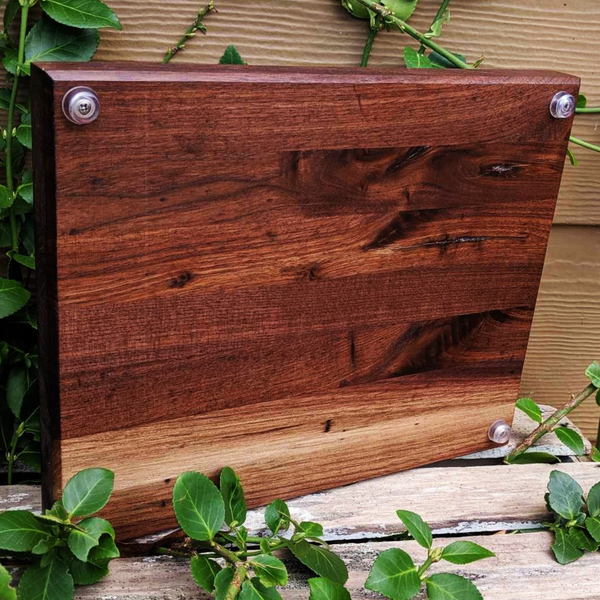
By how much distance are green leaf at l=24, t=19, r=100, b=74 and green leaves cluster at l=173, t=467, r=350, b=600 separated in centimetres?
47

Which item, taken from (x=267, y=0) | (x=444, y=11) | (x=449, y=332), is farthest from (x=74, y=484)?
(x=444, y=11)

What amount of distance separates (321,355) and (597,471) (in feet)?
1.27

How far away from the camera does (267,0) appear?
1.00 m

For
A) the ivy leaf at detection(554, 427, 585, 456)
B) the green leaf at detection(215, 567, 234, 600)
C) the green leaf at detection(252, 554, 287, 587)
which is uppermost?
the ivy leaf at detection(554, 427, 585, 456)

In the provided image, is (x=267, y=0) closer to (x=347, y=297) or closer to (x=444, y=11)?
Answer: (x=444, y=11)

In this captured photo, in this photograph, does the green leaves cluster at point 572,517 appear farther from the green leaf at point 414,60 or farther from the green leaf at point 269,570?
the green leaf at point 414,60

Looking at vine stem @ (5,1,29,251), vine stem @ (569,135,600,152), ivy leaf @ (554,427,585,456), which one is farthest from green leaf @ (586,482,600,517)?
vine stem @ (5,1,29,251)

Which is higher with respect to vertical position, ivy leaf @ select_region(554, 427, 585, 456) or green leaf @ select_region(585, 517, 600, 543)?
ivy leaf @ select_region(554, 427, 585, 456)

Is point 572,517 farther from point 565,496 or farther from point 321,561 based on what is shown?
point 321,561

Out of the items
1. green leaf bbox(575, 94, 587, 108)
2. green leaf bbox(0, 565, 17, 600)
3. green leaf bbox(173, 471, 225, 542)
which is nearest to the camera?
green leaf bbox(0, 565, 17, 600)

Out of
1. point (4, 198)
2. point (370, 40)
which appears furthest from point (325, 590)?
point (370, 40)

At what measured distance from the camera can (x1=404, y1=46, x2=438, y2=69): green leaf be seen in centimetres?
100

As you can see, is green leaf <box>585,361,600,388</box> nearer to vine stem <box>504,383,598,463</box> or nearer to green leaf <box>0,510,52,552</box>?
vine stem <box>504,383,598,463</box>

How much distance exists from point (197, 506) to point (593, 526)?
0.42 metres
